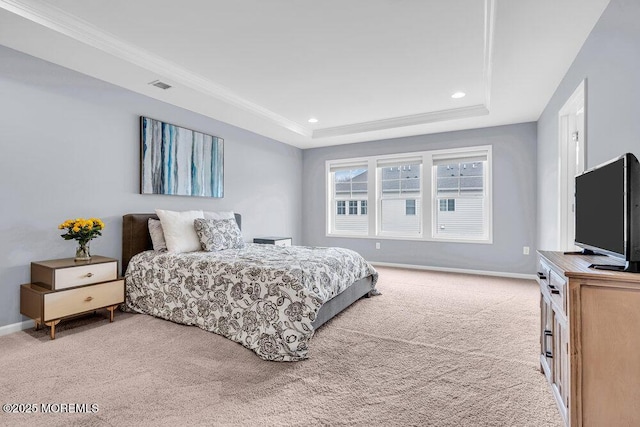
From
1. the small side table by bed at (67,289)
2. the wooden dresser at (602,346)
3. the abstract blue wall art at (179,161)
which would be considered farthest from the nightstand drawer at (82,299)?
the wooden dresser at (602,346)

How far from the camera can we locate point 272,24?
2.59 metres

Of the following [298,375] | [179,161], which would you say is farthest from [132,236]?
[298,375]

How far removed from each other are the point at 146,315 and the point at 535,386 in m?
3.38

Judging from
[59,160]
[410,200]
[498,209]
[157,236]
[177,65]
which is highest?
[177,65]

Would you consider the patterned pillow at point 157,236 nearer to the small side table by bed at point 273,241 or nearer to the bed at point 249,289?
the bed at point 249,289

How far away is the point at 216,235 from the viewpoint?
3.73 metres

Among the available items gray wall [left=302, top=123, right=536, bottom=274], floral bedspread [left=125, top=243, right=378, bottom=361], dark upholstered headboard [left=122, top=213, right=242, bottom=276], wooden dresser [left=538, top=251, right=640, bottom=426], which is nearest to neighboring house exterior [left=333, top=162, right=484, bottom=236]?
gray wall [left=302, top=123, right=536, bottom=274]

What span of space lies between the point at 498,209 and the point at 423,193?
121 centimetres

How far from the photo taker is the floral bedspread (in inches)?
94.2

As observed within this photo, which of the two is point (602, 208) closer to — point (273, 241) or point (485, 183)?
point (485, 183)

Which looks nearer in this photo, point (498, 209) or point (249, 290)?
point (249, 290)

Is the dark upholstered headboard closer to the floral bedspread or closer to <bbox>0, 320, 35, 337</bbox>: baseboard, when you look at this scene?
the floral bedspread

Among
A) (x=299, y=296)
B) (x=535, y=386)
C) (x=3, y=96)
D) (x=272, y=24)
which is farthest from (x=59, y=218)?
(x=535, y=386)

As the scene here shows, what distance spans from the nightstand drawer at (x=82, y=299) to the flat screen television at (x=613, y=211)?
3666 millimetres
